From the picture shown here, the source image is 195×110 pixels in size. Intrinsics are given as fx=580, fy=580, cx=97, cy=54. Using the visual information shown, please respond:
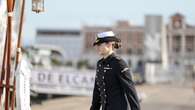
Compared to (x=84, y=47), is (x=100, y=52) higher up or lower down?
higher up

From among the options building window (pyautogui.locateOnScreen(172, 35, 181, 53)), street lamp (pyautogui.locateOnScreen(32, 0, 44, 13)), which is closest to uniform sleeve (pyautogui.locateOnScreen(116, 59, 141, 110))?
street lamp (pyautogui.locateOnScreen(32, 0, 44, 13))

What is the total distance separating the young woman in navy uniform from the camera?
4.68 meters

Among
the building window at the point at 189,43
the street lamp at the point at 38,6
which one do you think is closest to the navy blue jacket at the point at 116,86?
the street lamp at the point at 38,6

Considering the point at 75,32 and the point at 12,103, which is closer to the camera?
the point at 12,103

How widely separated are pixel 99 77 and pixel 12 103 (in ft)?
3.70

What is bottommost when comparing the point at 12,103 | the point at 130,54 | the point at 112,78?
the point at 130,54

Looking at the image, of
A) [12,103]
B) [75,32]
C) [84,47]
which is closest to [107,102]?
[12,103]

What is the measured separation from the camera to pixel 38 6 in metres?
5.85

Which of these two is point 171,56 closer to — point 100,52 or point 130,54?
point 130,54

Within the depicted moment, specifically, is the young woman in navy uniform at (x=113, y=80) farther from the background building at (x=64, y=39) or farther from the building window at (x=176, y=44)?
the background building at (x=64, y=39)

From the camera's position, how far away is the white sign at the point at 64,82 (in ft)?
81.8

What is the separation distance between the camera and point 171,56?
11875cm

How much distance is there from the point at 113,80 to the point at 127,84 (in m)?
0.15

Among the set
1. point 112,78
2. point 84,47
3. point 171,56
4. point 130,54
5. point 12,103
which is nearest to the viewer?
point 112,78
